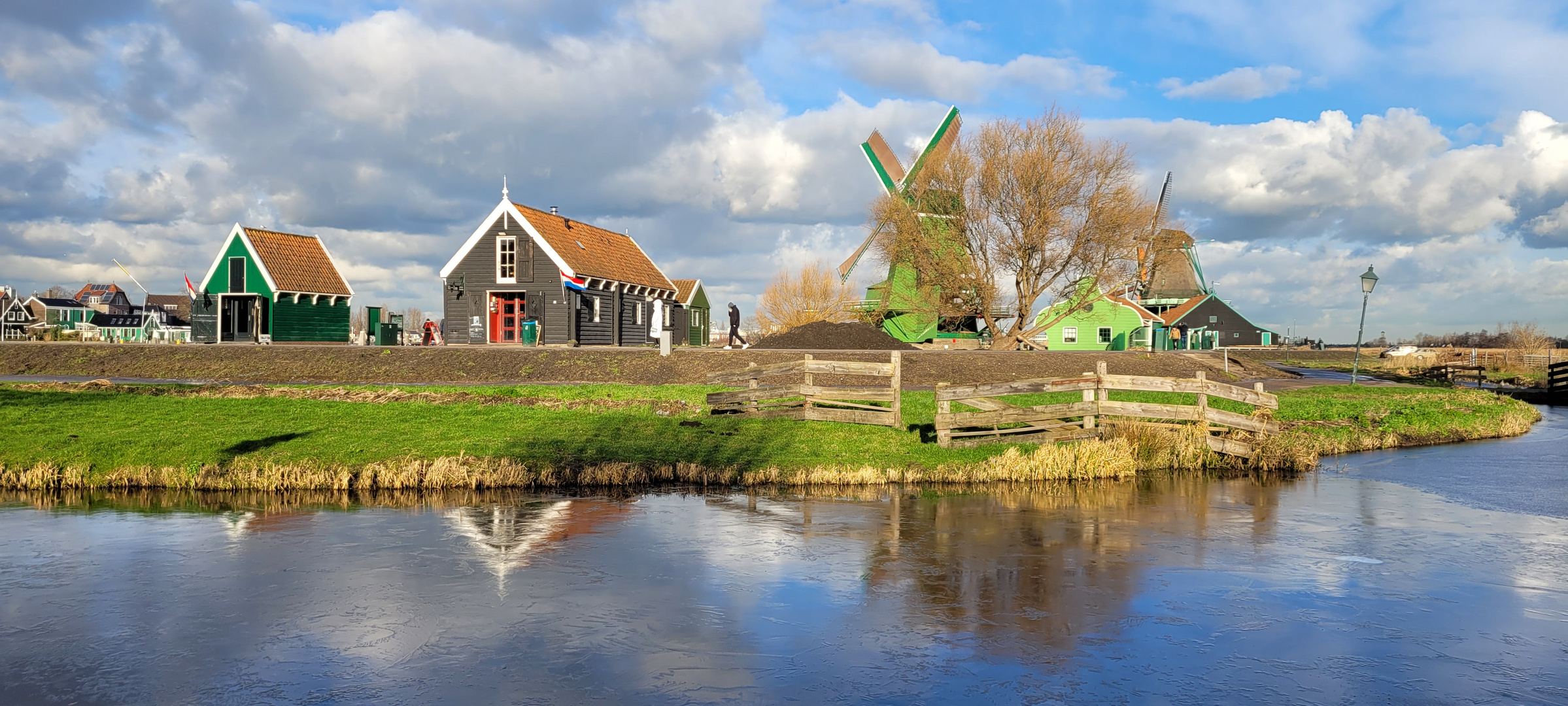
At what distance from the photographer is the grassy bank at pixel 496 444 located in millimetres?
15055

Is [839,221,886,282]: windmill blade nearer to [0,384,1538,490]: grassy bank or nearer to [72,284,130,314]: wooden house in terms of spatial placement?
[0,384,1538,490]: grassy bank

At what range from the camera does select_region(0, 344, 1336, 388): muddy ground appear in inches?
1262

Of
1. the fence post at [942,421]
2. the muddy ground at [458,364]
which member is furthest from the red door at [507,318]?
the fence post at [942,421]

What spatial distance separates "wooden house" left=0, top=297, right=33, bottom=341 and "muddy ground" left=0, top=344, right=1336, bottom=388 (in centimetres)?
1807

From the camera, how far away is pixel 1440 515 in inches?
526

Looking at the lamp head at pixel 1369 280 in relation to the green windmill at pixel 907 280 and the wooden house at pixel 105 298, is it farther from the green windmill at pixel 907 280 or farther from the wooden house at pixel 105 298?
the wooden house at pixel 105 298

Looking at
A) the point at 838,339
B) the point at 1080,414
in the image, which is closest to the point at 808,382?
the point at 1080,414

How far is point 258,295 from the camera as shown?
46594 millimetres

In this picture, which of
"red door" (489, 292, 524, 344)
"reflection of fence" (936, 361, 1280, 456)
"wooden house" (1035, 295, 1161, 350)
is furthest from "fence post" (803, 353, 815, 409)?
"wooden house" (1035, 295, 1161, 350)

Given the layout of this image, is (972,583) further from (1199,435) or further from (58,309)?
(58,309)

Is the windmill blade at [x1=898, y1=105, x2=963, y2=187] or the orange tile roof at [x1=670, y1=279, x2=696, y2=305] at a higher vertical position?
the windmill blade at [x1=898, y1=105, x2=963, y2=187]

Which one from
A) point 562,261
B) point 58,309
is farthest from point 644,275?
point 58,309

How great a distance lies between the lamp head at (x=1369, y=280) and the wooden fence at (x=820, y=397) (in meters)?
21.2

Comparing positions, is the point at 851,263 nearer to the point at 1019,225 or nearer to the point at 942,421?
the point at 1019,225
